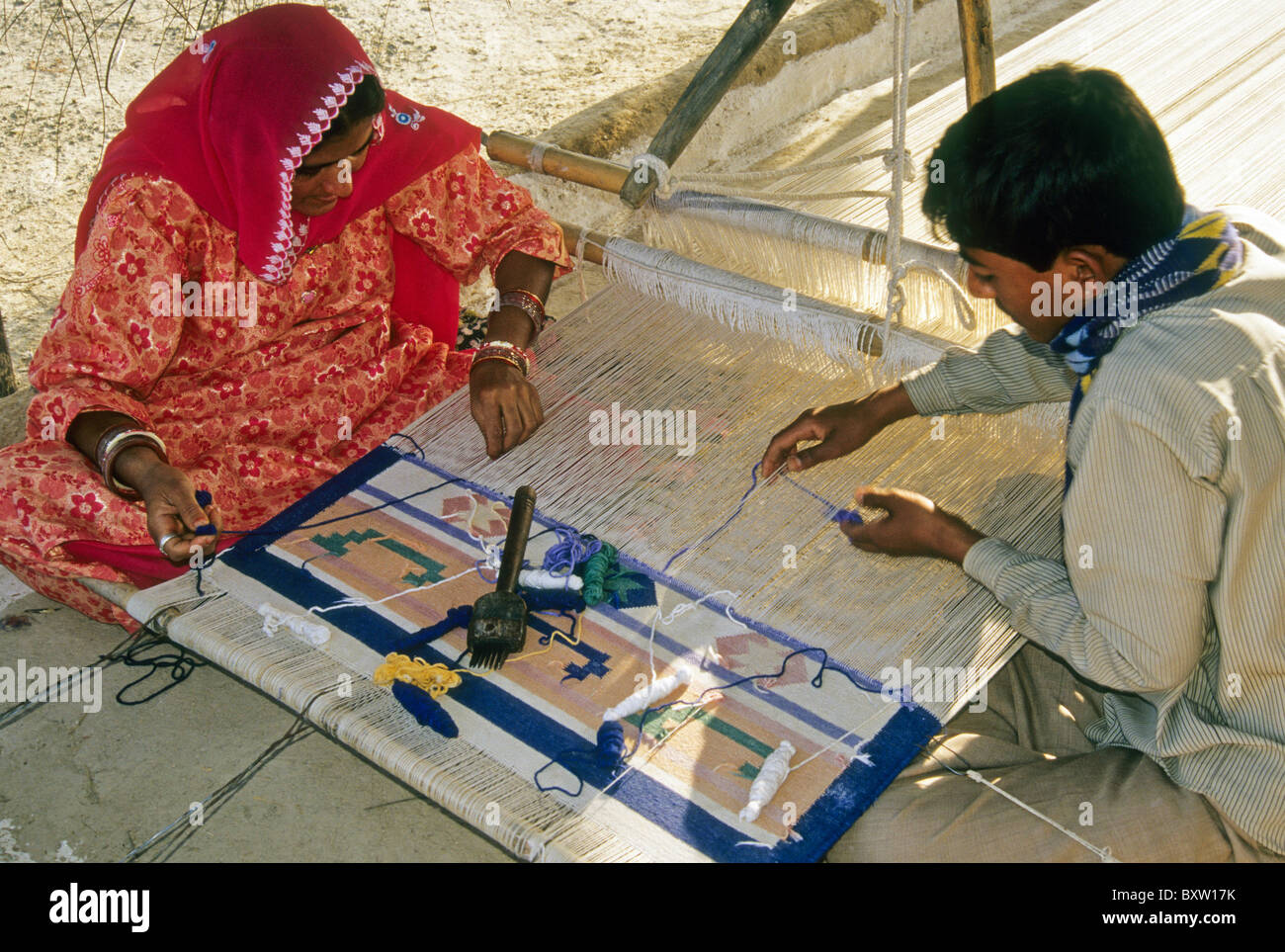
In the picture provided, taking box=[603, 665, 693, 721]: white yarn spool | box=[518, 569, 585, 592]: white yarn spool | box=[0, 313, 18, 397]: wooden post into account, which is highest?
box=[518, 569, 585, 592]: white yarn spool

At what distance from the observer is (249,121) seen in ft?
6.36

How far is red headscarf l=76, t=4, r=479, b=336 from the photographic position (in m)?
1.94

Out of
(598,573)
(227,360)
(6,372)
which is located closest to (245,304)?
(227,360)

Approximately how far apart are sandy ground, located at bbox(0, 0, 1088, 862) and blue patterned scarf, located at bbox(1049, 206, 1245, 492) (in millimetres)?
1223

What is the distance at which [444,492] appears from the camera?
2004 mm

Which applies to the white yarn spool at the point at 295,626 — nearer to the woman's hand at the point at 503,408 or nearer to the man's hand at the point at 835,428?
the woman's hand at the point at 503,408

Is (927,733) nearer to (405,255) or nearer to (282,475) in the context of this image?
(282,475)

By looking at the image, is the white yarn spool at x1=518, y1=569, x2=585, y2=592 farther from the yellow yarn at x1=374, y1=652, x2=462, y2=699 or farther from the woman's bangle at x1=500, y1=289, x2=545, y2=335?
the woman's bangle at x1=500, y1=289, x2=545, y2=335

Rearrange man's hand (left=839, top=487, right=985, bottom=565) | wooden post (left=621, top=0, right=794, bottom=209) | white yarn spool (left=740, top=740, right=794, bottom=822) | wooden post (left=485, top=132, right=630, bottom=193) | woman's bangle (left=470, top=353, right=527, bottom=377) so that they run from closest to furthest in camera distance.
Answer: white yarn spool (left=740, top=740, right=794, bottom=822) → man's hand (left=839, top=487, right=985, bottom=565) → woman's bangle (left=470, top=353, right=527, bottom=377) → wooden post (left=621, top=0, right=794, bottom=209) → wooden post (left=485, top=132, right=630, bottom=193)

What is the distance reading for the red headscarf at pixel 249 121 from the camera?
1.94 m

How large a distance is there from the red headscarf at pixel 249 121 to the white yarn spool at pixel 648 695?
3.62 feet

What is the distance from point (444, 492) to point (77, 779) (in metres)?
0.80

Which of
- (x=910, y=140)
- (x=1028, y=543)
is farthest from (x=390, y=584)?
(x=910, y=140)

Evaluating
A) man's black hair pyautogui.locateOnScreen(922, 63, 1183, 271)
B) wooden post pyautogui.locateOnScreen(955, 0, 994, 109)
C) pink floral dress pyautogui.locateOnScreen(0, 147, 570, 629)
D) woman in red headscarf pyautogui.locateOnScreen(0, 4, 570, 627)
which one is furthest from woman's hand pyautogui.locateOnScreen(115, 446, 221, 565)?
wooden post pyautogui.locateOnScreen(955, 0, 994, 109)
